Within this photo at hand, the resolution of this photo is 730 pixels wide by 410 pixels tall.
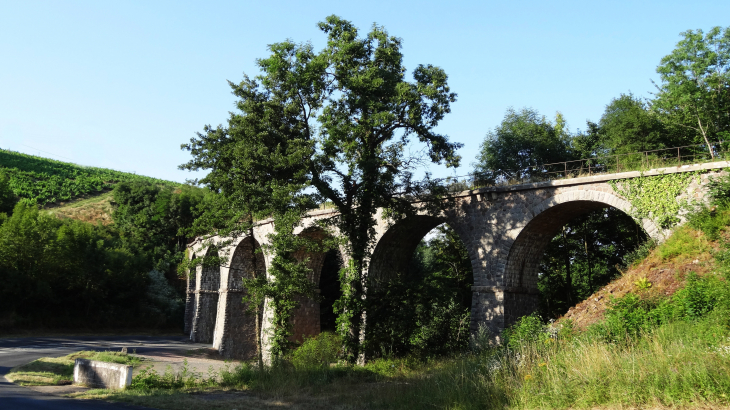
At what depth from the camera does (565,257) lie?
2448 centimetres

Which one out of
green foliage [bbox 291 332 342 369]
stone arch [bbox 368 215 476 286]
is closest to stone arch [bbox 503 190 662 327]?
stone arch [bbox 368 215 476 286]

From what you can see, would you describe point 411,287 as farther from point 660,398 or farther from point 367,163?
point 660,398

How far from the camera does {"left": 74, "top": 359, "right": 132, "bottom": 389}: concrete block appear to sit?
1219 cm

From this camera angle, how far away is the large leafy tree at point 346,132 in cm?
1673

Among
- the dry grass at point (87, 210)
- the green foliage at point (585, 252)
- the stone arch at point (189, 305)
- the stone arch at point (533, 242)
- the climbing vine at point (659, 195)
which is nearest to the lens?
the climbing vine at point (659, 195)

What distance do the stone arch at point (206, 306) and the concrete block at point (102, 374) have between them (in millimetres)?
22138

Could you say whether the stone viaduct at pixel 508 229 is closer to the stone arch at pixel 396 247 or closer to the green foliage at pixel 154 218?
the stone arch at pixel 396 247

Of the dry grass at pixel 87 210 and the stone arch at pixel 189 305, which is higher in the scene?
the dry grass at pixel 87 210

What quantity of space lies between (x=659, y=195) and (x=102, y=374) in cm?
1509

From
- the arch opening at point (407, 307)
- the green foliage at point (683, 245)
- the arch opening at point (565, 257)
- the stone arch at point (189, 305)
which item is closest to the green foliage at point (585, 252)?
the arch opening at point (565, 257)

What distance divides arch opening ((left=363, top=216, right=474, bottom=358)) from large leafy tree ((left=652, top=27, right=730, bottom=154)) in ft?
43.1

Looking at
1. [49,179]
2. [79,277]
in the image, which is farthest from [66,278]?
[49,179]

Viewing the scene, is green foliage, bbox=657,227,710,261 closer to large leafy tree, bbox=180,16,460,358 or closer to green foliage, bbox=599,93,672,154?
large leafy tree, bbox=180,16,460,358

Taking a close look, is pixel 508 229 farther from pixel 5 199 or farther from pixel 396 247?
pixel 5 199
